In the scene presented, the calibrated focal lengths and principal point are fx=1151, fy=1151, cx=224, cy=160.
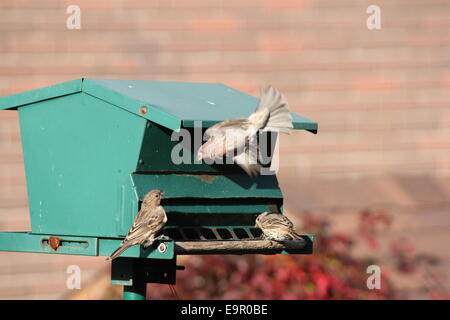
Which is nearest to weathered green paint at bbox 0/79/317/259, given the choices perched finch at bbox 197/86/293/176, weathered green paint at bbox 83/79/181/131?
weathered green paint at bbox 83/79/181/131

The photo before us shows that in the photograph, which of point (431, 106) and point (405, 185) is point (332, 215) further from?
point (431, 106)

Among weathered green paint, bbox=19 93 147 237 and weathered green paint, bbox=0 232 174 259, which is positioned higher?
weathered green paint, bbox=19 93 147 237

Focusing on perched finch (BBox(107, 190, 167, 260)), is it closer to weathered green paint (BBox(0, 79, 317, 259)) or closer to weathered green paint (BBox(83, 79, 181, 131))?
weathered green paint (BBox(0, 79, 317, 259))

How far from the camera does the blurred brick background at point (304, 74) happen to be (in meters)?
11.8

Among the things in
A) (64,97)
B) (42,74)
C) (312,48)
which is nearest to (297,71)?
(312,48)

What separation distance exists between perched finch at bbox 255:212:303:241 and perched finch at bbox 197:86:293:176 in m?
0.41

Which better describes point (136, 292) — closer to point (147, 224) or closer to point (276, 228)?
point (147, 224)

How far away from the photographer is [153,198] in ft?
23.8

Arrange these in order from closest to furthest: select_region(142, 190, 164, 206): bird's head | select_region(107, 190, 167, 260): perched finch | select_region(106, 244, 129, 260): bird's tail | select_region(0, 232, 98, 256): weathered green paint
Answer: select_region(107, 190, 167, 260): perched finch → select_region(106, 244, 129, 260): bird's tail → select_region(142, 190, 164, 206): bird's head → select_region(0, 232, 98, 256): weathered green paint

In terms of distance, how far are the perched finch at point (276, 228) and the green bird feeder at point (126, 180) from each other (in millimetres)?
70

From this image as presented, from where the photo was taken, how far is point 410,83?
1277cm

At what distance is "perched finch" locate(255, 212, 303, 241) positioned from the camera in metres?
7.48

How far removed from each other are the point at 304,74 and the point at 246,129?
5123mm

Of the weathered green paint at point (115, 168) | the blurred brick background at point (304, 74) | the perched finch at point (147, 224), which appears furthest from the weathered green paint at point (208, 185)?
the blurred brick background at point (304, 74)
